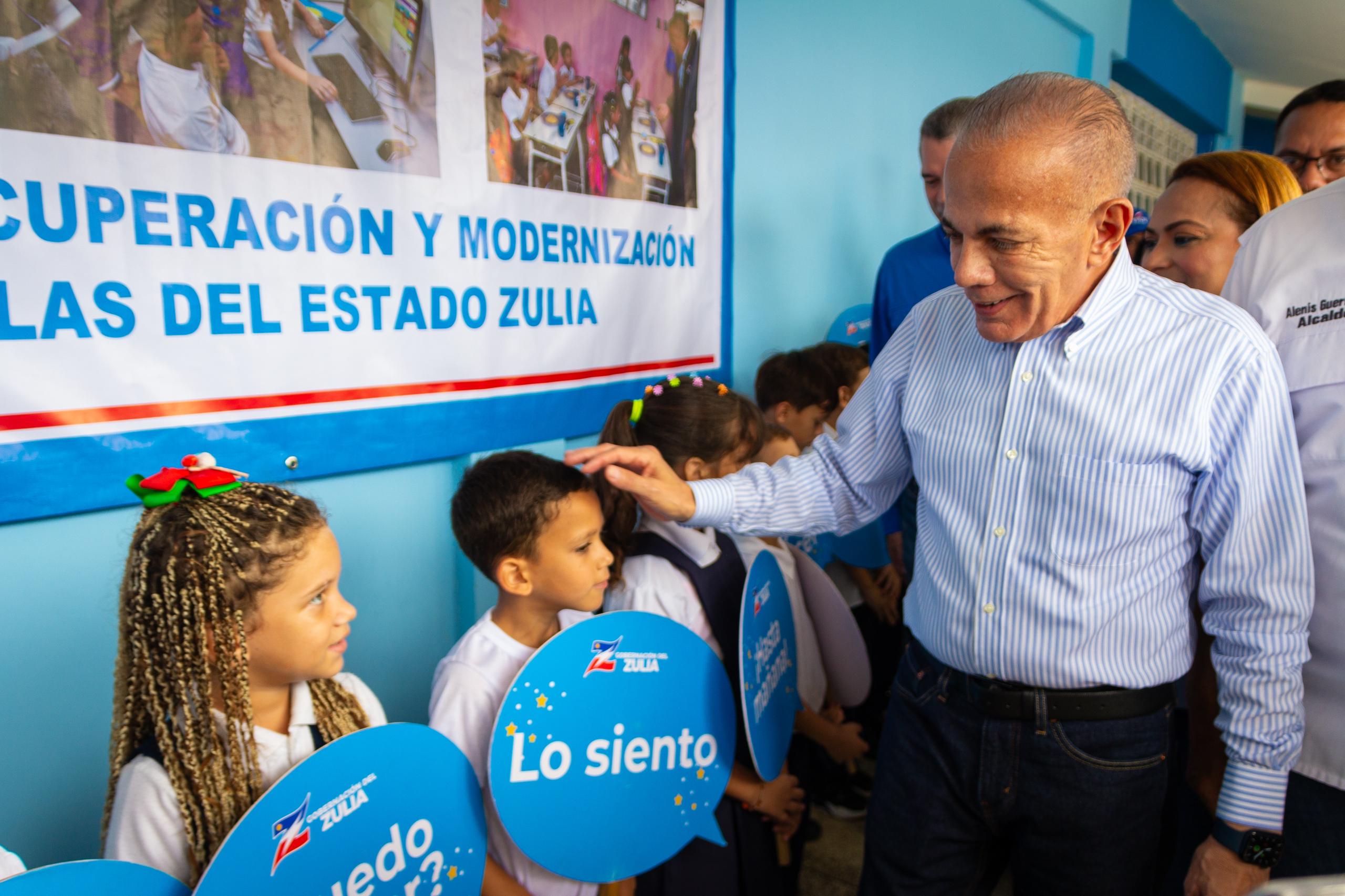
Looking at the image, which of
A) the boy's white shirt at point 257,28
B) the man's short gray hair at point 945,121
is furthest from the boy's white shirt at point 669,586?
the man's short gray hair at point 945,121

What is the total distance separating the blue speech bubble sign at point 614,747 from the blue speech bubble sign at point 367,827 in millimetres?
69

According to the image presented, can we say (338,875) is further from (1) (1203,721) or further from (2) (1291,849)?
(1) (1203,721)

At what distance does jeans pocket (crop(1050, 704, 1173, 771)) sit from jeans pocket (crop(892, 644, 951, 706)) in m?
0.17

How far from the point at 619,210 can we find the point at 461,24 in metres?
0.57

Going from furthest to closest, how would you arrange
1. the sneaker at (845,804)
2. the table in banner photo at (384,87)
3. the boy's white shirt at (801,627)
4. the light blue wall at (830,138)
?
the light blue wall at (830,138)
the sneaker at (845,804)
the boy's white shirt at (801,627)
the table in banner photo at (384,87)

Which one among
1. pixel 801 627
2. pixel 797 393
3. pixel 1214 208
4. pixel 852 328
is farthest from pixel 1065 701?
pixel 852 328

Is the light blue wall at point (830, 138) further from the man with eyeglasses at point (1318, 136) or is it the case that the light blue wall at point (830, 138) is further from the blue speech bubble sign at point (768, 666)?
the man with eyeglasses at point (1318, 136)

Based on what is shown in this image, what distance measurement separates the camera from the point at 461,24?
172cm

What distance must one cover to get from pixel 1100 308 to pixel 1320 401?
31 cm

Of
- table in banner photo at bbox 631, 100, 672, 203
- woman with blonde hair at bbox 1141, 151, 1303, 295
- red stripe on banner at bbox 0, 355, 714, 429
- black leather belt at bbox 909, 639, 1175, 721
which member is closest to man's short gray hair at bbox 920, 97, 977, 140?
woman with blonde hair at bbox 1141, 151, 1303, 295

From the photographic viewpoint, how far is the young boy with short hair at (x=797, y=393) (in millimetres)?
2471

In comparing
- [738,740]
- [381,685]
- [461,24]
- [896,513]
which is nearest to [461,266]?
[461,24]

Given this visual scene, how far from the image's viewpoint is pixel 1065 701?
1.17 meters

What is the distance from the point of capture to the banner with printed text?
1227mm
